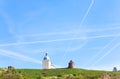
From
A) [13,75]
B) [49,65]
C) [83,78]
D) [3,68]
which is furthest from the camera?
[49,65]

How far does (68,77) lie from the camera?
11231cm

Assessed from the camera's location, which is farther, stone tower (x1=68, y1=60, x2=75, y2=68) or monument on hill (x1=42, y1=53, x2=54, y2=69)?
monument on hill (x1=42, y1=53, x2=54, y2=69)

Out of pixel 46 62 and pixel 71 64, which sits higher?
pixel 46 62

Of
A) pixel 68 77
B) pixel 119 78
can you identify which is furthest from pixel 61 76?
pixel 119 78

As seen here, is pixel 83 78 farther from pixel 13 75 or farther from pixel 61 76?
pixel 13 75

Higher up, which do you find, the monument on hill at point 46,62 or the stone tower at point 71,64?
the monument on hill at point 46,62

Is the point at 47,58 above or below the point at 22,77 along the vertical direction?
above

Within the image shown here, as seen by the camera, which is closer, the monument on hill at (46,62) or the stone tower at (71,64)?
the stone tower at (71,64)

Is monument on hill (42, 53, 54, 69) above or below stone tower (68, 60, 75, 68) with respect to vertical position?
above

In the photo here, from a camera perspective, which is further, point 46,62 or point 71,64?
point 46,62

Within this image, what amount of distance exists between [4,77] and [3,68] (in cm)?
1912

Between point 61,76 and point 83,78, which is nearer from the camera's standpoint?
point 83,78

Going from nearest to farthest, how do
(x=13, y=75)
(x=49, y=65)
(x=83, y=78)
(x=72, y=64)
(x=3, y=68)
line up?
(x=13, y=75), (x=83, y=78), (x=3, y=68), (x=72, y=64), (x=49, y=65)

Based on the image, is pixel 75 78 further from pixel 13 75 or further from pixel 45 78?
pixel 13 75
